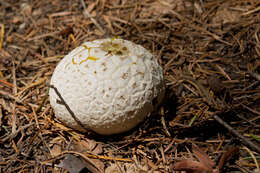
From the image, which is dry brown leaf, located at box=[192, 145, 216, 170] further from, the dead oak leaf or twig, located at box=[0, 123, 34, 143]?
twig, located at box=[0, 123, 34, 143]

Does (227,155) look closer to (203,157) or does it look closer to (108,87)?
(203,157)

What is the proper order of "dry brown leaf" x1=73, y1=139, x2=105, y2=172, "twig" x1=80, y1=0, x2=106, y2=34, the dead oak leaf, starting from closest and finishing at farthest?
the dead oak leaf → "dry brown leaf" x1=73, y1=139, x2=105, y2=172 → "twig" x1=80, y1=0, x2=106, y2=34

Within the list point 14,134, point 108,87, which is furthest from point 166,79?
point 14,134

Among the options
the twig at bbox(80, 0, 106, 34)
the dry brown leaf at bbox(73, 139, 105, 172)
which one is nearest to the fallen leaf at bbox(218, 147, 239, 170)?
the dry brown leaf at bbox(73, 139, 105, 172)

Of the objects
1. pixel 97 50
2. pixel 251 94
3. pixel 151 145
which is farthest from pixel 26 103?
pixel 251 94

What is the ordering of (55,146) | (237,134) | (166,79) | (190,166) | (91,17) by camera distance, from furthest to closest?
(91,17) < (166,79) < (55,146) < (237,134) < (190,166)

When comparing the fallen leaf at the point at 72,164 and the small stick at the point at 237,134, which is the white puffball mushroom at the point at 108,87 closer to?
the fallen leaf at the point at 72,164
